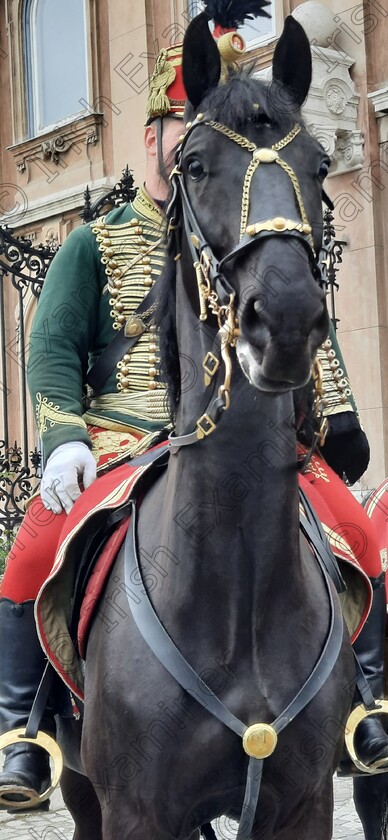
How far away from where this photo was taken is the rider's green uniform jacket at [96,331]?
376cm

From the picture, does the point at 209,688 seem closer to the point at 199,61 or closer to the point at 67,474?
the point at 67,474

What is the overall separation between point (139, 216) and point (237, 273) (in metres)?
1.54

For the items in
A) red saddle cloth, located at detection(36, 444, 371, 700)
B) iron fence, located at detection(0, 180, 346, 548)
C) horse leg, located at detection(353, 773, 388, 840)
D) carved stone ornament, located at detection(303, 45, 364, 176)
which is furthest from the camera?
carved stone ornament, located at detection(303, 45, 364, 176)

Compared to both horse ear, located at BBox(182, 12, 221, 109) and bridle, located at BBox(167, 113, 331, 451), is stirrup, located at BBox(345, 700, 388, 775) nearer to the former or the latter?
bridle, located at BBox(167, 113, 331, 451)

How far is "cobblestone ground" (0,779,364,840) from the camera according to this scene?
6.35 meters

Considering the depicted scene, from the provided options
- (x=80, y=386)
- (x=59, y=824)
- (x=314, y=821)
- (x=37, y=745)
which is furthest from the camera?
(x=59, y=824)

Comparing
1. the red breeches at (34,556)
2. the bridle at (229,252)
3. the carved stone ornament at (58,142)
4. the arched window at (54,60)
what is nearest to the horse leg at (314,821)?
the bridle at (229,252)

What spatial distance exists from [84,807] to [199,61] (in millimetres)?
2454

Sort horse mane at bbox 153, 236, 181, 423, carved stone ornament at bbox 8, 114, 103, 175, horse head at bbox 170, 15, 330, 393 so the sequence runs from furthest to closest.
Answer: carved stone ornament at bbox 8, 114, 103, 175 < horse mane at bbox 153, 236, 181, 423 < horse head at bbox 170, 15, 330, 393

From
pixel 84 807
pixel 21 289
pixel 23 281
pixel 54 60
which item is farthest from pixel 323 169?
pixel 54 60

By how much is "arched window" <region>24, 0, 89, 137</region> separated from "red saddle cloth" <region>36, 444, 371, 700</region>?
43.9ft

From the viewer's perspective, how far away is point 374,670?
3.73 m

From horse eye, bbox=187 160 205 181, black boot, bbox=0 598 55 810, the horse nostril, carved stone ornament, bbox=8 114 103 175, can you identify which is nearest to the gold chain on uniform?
black boot, bbox=0 598 55 810

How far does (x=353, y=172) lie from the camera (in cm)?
1132
